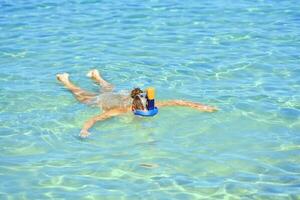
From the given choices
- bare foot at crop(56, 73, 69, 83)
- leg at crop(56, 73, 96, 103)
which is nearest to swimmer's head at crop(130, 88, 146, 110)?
leg at crop(56, 73, 96, 103)

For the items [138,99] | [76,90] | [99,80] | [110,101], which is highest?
[99,80]

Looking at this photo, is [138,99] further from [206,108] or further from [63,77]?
[63,77]

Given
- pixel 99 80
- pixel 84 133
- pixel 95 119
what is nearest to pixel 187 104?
pixel 95 119

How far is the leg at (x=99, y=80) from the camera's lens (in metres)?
9.06

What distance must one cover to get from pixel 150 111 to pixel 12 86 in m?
2.97

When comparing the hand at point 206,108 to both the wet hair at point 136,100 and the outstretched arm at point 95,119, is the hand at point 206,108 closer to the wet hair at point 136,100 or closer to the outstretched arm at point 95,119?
the wet hair at point 136,100

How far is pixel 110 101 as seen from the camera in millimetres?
8438

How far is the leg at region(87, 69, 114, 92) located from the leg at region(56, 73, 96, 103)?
0.90ft

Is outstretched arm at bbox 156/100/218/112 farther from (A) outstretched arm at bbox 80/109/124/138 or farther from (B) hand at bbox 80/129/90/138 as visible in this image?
(B) hand at bbox 80/129/90/138

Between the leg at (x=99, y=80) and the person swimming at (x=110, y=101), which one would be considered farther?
the leg at (x=99, y=80)

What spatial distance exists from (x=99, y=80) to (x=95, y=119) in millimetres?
1629

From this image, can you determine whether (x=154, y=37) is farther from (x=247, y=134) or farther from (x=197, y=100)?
(x=247, y=134)

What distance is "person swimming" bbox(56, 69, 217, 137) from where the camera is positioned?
7.86 m

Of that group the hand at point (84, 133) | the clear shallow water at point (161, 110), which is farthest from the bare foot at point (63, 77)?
the hand at point (84, 133)
